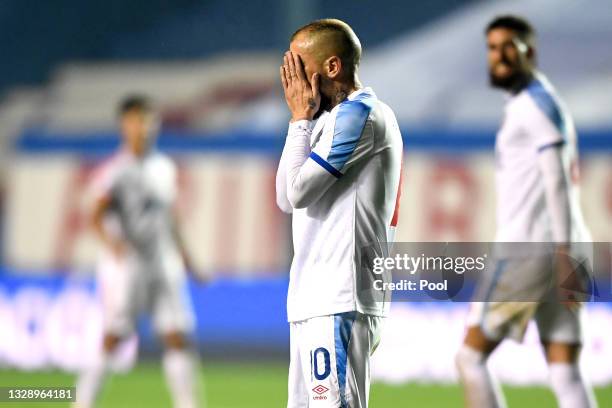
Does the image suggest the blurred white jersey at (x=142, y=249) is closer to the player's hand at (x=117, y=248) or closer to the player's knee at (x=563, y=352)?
the player's hand at (x=117, y=248)

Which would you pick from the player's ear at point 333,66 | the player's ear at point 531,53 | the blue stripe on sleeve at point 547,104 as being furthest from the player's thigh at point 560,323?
the player's ear at point 333,66

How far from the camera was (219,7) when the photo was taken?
580 inches

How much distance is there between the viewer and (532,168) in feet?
16.4

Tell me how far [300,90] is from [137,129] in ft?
13.4

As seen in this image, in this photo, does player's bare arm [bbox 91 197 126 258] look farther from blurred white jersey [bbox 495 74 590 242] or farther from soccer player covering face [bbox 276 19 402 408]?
soccer player covering face [bbox 276 19 402 408]

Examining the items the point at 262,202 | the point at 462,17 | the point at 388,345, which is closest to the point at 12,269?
the point at 262,202

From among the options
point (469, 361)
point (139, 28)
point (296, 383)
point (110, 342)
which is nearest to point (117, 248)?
point (110, 342)

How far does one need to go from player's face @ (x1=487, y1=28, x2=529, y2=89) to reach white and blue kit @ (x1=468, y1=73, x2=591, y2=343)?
15 cm

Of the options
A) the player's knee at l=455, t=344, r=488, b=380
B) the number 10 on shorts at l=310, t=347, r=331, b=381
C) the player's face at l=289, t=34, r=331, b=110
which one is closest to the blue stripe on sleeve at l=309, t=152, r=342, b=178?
the player's face at l=289, t=34, r=331, b=110

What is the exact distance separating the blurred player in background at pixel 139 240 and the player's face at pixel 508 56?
2.54 m

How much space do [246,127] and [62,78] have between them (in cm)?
377

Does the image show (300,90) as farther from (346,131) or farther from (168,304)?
(168,304)

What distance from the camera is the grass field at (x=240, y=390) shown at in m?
7.56

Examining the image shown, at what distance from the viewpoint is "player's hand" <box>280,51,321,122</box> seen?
3.54 m
